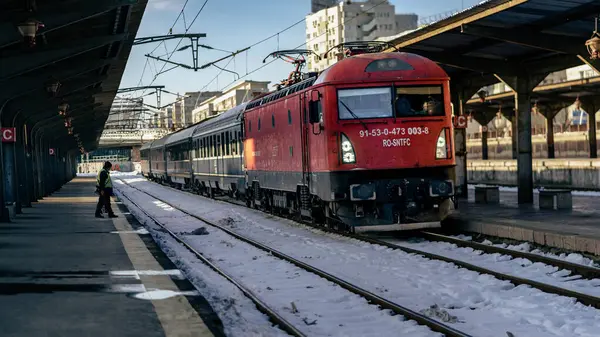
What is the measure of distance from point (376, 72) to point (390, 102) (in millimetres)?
646

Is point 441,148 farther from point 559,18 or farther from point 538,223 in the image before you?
point 559,18

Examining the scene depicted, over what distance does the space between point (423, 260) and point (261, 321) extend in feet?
15.5

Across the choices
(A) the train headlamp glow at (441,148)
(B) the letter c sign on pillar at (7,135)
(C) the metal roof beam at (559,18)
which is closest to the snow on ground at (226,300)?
(A) the train headlamp glow at (441,148)

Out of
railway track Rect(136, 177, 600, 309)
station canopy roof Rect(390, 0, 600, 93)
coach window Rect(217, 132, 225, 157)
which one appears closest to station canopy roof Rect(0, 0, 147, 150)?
coach window Rect(217, 132, 225, 157)

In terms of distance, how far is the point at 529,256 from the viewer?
40.6 feet

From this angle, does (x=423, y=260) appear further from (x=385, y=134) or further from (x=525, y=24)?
(x=525, y=24)

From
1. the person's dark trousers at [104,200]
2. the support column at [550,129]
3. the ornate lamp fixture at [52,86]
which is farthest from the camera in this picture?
the support column at [550,129]

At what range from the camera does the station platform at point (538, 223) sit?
12.8 metres

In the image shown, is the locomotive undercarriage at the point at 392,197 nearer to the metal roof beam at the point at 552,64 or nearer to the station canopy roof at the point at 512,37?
the station canopy roof at the point at 512,37

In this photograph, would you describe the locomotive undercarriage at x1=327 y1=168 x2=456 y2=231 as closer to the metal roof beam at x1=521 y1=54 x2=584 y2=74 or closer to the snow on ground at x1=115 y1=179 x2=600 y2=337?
the snow on ground at x1=115 y1=179 x2=600 y2=337

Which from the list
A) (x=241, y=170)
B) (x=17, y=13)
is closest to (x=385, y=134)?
(x=17, y=13)

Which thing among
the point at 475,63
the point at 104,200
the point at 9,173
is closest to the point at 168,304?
the point at 475,63

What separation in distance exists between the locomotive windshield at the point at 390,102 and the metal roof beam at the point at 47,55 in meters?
7.03

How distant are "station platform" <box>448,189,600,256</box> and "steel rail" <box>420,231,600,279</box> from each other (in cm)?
82
